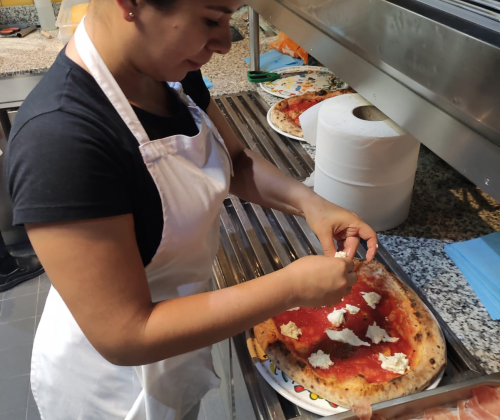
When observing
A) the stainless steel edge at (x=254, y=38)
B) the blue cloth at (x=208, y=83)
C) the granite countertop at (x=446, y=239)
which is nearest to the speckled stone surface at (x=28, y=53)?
the blue cloth at (x=208, y=83)

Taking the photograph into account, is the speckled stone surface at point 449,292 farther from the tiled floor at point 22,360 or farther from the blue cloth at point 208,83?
the blue cloth at point 208,83

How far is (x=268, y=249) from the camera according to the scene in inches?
44.1

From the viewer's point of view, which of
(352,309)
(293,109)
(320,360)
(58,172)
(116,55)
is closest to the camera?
(58,172)

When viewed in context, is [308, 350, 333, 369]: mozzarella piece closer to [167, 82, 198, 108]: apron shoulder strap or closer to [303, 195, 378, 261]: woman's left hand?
[303, 195, 378, 261]: woman's left hand

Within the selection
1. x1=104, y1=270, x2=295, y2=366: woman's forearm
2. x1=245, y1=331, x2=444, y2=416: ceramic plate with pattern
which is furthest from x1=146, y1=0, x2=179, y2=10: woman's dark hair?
x1=245, y1=331, x2=444, y2=416: ceramic plate with pattern

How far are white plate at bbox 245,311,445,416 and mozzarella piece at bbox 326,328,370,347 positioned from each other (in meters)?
0.14

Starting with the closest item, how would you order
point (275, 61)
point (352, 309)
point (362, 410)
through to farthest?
point (362, 410), point (352, 309), point (275, 61)

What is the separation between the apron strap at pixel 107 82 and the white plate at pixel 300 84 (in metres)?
1.30

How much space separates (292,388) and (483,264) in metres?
0.53

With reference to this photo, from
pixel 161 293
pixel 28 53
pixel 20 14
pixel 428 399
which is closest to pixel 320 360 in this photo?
pixel 428 399

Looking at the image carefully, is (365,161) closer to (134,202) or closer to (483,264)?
(483,264)

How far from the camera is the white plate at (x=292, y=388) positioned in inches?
29.5

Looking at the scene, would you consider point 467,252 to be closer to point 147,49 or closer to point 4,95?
point 147,49

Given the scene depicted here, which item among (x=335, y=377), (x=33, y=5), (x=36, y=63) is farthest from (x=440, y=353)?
(x=33, y=5)
